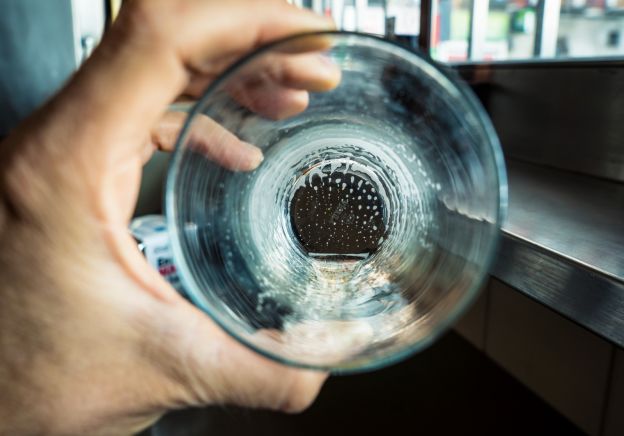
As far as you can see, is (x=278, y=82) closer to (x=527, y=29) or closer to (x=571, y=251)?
(x=571, y=251)

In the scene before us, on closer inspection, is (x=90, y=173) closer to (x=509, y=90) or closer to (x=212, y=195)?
(x=212, y=195)

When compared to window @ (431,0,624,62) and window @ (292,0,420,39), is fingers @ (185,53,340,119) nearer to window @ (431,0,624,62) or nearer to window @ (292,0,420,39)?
window @ (431,0,624,62)

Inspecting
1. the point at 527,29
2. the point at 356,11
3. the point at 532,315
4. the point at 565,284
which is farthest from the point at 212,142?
the point at 527,29

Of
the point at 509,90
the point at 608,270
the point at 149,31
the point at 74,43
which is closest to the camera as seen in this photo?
the point at 149,31

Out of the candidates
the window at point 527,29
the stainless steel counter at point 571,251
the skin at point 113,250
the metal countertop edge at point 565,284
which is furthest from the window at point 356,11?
the skin at point 113,250

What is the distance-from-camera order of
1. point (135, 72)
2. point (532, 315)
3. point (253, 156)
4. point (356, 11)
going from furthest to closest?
point (356, 11) < point (532, 315) < point (253, 156) < point (135, 72)

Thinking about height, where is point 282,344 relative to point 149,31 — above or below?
below

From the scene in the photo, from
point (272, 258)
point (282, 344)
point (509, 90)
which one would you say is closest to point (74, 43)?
point (509, 90)

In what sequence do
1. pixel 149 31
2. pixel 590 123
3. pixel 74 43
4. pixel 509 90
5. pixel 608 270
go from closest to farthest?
1. pixel 149 31
2. pixel 608 270
3. pixel 590 123
4. pixel 509 90
5. pixel 74 43
